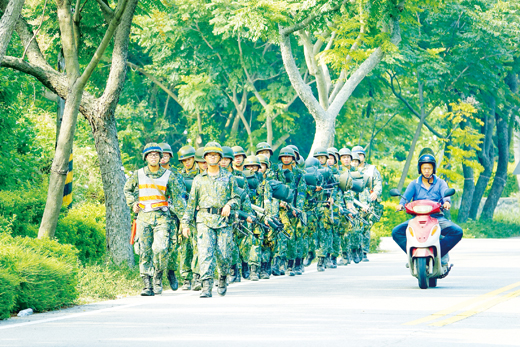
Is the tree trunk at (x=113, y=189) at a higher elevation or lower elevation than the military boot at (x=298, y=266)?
higher

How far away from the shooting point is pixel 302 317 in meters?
9.52

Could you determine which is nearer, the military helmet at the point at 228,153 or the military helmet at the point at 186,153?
the military helmet at the point at 228,153

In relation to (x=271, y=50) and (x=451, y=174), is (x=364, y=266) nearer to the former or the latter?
(x=451, y=174)

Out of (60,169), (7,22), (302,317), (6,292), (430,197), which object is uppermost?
(7,22)

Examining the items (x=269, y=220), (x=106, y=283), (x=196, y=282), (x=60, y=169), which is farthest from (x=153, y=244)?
(x=269, y=220)

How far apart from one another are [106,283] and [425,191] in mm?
4615

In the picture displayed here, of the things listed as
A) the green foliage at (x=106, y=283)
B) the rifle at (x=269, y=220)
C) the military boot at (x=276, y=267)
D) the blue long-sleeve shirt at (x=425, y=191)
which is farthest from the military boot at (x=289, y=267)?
the blue long-sleeve shirt at (x=425, y=191)

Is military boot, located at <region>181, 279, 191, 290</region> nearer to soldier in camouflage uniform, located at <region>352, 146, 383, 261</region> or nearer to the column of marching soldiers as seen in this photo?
the column of marching soldiers

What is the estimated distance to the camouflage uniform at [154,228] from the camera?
12.1m

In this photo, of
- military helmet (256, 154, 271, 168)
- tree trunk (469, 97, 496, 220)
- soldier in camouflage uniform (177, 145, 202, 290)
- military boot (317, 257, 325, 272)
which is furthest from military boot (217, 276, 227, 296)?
tree trunk (469, 97, 496, 220)

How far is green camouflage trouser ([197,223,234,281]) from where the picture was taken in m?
11.7

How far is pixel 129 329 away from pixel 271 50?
25.5m

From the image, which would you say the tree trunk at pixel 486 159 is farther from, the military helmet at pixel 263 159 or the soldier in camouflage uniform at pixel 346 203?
the military helmet at pixel 263 159

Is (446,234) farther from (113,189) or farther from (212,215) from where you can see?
(113,189)
